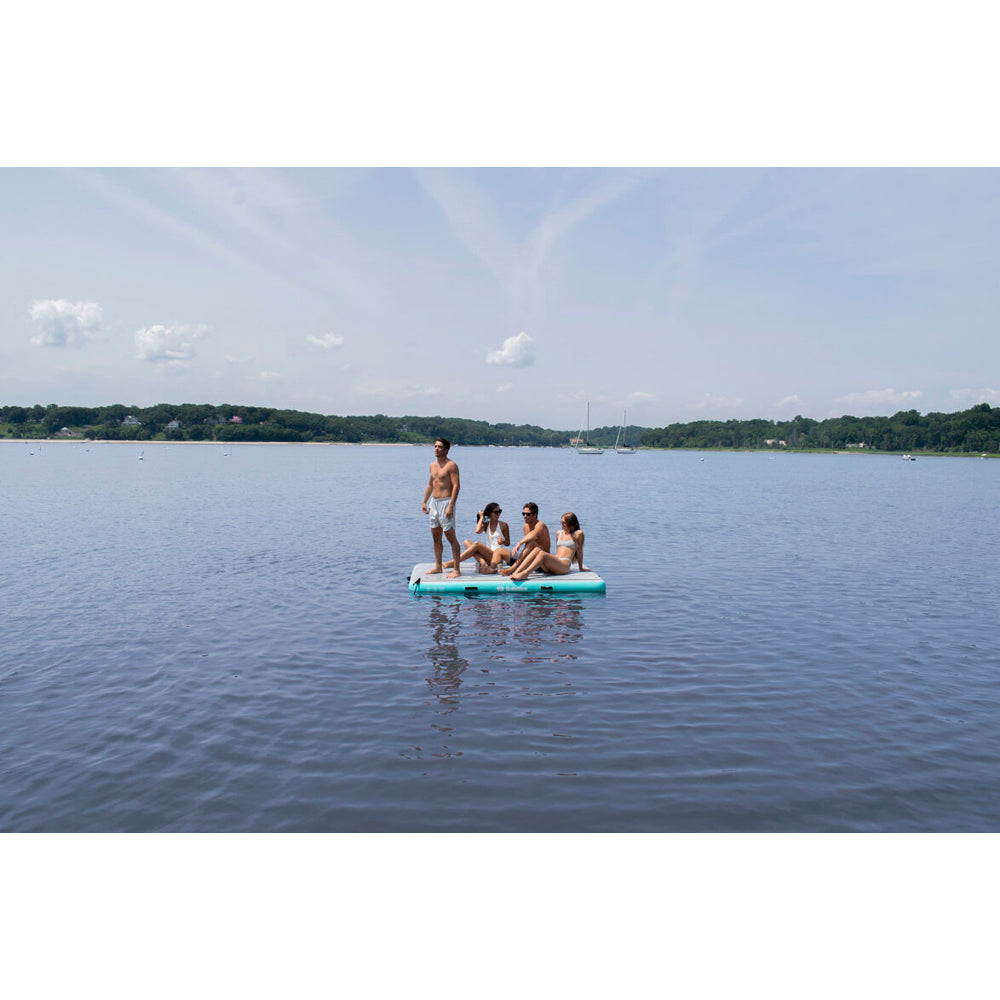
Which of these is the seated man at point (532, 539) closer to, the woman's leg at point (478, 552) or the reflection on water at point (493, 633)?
the woman's leg at point (478, 552)

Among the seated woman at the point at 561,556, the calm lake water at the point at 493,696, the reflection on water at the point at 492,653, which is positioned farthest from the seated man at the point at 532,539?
the calm lake water at the point at 493,696

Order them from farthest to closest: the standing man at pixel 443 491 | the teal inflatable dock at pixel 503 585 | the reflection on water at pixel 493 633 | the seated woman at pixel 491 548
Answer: the seated woman at pixel 491 548 → the teal inflatable dock at pixel 503 585 → the standing man at pixel 443 491 → the reflection on water at pixel 493 633

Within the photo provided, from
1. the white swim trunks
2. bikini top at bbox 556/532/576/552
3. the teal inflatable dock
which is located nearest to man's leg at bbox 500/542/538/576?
the teal inflatable dock

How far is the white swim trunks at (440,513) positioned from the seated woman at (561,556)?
2073 millimetres

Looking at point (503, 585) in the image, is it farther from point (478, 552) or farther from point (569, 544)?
point (569, 544)

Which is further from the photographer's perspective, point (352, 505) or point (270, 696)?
point (352, 505)

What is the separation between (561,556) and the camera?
17172 millimetres

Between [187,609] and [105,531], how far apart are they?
1615cm

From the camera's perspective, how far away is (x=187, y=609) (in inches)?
602

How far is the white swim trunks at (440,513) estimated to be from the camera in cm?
1547

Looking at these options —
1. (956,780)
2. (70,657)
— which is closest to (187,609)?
(70,657)

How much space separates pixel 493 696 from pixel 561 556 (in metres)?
7.68

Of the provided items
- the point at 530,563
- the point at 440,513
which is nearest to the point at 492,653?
the point at 440,513
